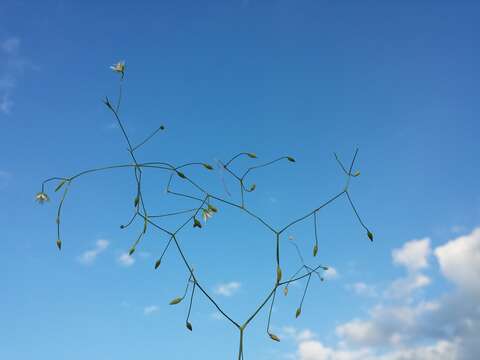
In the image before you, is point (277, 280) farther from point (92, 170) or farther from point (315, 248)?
point (92, 170)

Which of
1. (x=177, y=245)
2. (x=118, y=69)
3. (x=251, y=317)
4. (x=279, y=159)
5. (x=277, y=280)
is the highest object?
(x=118, y=69)

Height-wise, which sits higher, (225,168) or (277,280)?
(225,168)

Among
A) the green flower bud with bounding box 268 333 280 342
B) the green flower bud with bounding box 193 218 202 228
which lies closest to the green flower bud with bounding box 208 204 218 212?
the green flower bud with bounding box 193 218 202 228

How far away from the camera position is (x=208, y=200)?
8.98 ft

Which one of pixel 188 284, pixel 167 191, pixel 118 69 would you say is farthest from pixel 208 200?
pixel 118 69

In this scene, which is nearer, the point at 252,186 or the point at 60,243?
the point at 60,243

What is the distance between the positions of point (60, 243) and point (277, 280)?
3.47 ft

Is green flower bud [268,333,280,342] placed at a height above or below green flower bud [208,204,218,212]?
below

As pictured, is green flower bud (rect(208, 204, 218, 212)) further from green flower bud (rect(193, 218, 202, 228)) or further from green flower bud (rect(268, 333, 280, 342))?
green flower bud (rect(268, 333, 280, 342))

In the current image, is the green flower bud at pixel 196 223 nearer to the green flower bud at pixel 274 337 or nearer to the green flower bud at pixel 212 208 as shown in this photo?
the green flower bud at pixel 212 208

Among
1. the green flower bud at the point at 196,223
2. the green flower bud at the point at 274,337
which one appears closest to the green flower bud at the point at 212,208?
the green flower bud at the point at 196,223

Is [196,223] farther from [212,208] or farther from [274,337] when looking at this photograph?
[274,337]

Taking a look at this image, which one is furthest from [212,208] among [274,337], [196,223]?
[274,337]

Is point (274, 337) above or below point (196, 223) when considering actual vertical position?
below
